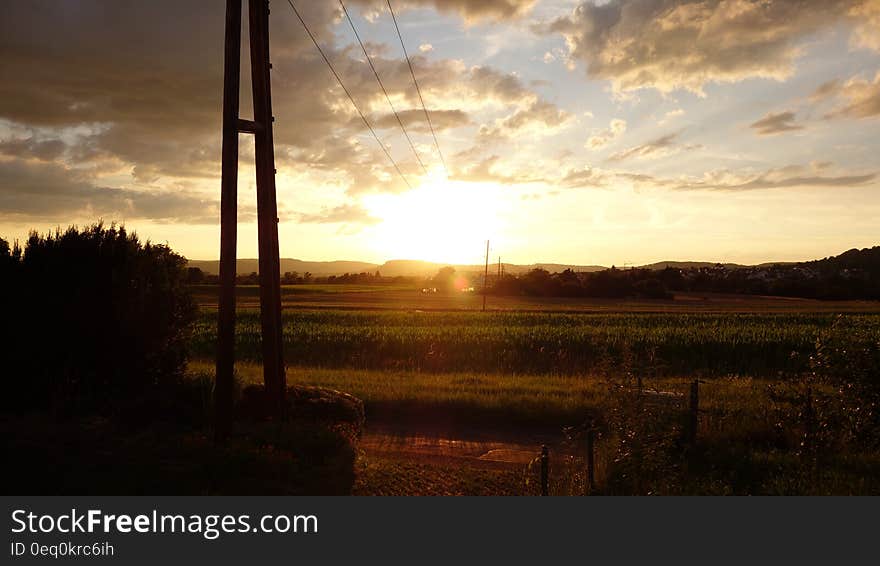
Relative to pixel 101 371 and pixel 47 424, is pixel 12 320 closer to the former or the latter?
pixel 101 371

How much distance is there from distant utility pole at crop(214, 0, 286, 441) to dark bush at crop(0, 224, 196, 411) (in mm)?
2328

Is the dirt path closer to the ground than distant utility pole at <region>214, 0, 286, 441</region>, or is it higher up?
closer to the ground

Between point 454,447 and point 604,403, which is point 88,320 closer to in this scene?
point 454,447

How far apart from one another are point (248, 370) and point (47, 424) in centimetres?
1223

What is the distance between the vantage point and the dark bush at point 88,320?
10906mm

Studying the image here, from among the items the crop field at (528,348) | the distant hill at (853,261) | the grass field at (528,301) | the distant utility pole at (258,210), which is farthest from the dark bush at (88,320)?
the distant hill at (853,261)

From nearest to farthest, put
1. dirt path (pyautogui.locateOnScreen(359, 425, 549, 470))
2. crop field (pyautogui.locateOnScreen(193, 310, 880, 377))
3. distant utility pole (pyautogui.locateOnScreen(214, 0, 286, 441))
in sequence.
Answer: distant utility pole (pyautogui.locateOnScreen(214, 0, 286, 441)) → dirt path (pyautogui.locateOnScreen(359, 425, 549, 470)) → crop field (pyautogui.locateOnScreen(193, 310, 880, 377))

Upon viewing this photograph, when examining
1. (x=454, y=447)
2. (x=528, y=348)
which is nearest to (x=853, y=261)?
(x=528, y=348)

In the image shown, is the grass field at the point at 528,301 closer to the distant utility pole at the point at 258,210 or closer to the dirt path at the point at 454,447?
the dirt path at the point at 454,447

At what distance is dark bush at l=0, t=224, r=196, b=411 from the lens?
10906mm

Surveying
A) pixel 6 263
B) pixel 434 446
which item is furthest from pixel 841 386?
pixel 6 263

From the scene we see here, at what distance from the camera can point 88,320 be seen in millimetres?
11461

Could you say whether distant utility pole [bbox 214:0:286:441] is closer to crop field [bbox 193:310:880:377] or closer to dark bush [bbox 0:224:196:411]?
dark bush [bbox 0:224:196:411]

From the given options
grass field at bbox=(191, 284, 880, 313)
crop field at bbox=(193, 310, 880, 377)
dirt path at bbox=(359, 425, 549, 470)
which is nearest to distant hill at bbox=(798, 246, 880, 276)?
grass field at bbox=(191, 284, 880, 313)
